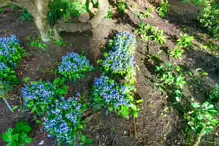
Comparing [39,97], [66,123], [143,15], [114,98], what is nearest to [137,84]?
[114,98]

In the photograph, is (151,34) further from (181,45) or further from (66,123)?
(66,123)

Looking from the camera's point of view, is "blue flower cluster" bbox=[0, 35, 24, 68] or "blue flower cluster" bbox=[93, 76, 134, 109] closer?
"blue flower cluster" bbox=[93, 76, 134, 109]

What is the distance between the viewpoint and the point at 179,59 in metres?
4.05

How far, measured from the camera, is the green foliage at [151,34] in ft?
14.2

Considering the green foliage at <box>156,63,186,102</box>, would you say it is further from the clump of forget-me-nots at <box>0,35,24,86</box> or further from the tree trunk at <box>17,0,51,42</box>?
the clump of forget-me-nots at <box>0,35,24,86</box>

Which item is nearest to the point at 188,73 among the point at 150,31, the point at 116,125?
the point at 150,31

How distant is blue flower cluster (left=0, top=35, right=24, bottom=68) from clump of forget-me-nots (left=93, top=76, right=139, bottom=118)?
1.79m

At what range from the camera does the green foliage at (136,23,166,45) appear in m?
4.34

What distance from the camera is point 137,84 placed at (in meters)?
3.28

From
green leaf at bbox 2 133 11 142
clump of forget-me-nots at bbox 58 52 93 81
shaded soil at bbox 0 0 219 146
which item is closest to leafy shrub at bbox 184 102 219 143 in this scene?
shaded soil at bbox 0 0 219 146

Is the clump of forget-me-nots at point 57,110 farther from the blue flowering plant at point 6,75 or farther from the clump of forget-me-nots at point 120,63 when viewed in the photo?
the clump of forget-me-nots at point 120,63

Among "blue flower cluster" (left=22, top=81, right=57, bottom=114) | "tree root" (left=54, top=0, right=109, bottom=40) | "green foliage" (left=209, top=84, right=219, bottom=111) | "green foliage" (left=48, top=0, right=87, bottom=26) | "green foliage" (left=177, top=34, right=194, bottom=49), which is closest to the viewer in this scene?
"blue flower cluster" (left=22, top=81, right=57, bottom=114)

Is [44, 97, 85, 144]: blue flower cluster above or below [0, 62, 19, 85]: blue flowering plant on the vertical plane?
below

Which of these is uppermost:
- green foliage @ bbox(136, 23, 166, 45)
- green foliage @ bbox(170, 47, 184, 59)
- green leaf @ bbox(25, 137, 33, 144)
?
green foliage @ bbox(136, 23, 166, 45)
